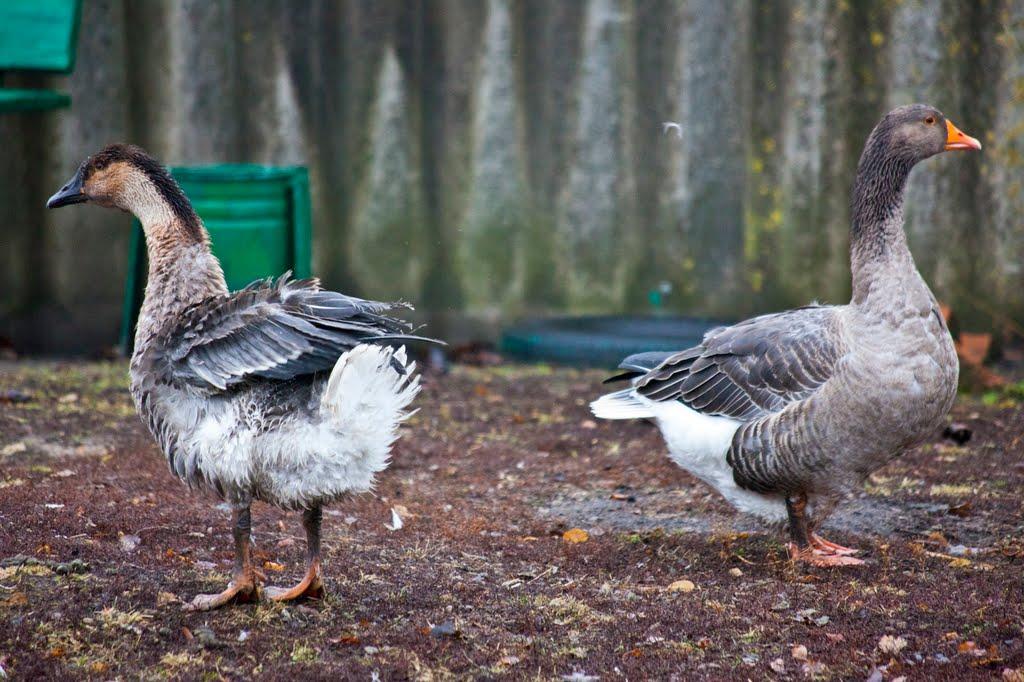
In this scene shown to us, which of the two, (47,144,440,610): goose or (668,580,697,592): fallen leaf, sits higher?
(47,144,440,610): goose

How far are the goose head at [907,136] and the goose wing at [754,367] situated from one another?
69cm

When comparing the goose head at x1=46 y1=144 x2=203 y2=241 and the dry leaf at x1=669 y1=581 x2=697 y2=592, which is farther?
the dry leaf at x1=669 y1=581 x2=697 y2=592

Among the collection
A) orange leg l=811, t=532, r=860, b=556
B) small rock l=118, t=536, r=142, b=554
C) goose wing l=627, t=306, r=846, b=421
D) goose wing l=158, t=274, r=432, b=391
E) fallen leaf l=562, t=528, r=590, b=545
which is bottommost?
fallen leaf l=562, t=528, r=590, b=545

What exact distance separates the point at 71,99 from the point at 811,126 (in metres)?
4.99

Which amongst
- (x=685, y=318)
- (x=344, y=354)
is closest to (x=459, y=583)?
(x=344, y=354)

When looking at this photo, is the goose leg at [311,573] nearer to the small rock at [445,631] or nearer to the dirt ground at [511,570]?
the dirt ground at [511,570]

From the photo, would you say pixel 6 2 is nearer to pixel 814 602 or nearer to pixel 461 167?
pixel 461 167

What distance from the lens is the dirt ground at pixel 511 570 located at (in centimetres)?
377

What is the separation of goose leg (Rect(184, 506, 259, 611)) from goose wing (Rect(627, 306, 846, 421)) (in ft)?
6.37

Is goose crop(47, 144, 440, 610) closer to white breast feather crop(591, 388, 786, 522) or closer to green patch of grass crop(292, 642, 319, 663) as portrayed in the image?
green patch of grass crop(292, 642, 319, 663)

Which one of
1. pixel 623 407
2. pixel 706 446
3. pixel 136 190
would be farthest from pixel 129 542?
pixel 706 446

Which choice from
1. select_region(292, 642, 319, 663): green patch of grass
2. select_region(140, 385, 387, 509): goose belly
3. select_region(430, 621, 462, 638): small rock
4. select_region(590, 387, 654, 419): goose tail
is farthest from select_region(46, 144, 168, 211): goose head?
select_region(590, 387, 654, 419): goose tail

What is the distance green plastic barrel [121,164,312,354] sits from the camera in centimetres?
734

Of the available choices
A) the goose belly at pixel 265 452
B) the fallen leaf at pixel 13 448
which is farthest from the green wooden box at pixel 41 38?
the goose belly at pixel 265 452
